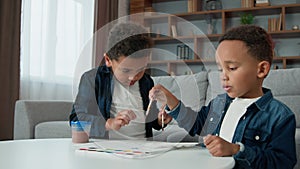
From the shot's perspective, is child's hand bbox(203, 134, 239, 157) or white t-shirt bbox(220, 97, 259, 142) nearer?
child's hand bbox(203, 134, 239, 157)

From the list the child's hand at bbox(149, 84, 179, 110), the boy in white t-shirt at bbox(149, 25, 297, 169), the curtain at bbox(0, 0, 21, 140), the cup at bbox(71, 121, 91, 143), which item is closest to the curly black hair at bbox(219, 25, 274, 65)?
the boy in white t-shirt at bbox(149, 25, 297, 169)

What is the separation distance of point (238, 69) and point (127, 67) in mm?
278

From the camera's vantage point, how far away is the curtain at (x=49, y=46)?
3178 millimetres

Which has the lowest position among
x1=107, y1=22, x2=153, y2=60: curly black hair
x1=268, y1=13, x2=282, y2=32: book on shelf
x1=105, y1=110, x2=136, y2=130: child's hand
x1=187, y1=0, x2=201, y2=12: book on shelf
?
x1=105, y1=110, x2=136, y2=130: child's hand

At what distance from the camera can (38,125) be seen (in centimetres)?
233

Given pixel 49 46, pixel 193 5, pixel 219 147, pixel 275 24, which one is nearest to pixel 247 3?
pixel 275 24

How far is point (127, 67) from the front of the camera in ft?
3.19

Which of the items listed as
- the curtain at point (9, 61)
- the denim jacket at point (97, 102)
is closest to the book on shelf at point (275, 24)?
the curtain at point (9, 61)

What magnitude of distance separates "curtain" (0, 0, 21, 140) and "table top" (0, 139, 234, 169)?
211cm

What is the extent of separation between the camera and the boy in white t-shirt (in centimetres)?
87

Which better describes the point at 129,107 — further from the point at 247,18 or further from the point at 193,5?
the point at 193,5

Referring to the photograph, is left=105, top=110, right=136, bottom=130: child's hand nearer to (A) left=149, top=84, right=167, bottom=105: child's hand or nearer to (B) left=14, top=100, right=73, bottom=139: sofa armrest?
(A) left=149, top=84, right=167, bottom=105: child's hand

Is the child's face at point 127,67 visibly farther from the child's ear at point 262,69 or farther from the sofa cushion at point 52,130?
the sofa cushion at point 52,130

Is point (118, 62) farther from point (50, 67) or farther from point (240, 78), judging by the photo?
point (50, 67)
